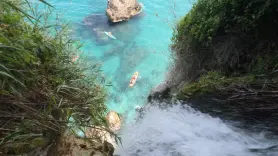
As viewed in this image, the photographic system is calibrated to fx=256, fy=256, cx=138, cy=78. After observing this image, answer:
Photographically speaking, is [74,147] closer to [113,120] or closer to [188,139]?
[188,139]

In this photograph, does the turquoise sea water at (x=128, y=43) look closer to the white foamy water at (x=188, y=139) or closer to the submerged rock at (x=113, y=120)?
the submerged rock at (x=113, y=120)

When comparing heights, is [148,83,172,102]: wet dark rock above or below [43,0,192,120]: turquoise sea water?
above

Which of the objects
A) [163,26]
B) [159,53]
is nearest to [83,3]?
[163,26]

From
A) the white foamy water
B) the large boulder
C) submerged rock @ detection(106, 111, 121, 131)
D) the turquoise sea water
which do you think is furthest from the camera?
the large boulder

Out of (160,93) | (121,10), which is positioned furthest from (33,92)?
(121,10)

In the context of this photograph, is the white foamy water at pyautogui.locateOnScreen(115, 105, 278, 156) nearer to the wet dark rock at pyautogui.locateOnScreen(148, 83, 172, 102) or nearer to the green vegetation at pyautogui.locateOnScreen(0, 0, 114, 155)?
the green vegetation at pyautogui.locateOnScreen(0, 0, 114, 155)

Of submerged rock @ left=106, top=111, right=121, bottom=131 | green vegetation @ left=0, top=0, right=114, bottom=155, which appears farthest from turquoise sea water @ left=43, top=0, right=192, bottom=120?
green vegetation @ left=0, top=0, right=114, bottom=155

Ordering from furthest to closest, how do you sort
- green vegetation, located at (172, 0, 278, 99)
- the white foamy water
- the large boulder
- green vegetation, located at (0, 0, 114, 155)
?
1. the large boulder
2. green vegetation, located at (172, 0, 278, 99)
3. the white foamy water
4. green vegetation, located at (0, 0, 114, 155)
